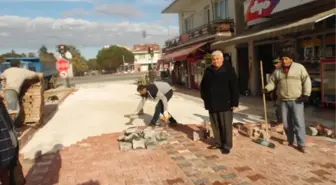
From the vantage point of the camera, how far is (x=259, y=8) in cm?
1213

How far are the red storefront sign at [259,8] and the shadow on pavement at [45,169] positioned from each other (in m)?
8.78

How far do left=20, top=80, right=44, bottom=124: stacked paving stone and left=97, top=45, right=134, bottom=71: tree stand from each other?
7706 centimetres

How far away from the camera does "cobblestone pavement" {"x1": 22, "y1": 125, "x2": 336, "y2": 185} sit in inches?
171

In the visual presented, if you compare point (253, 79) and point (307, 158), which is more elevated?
point (253, 79)

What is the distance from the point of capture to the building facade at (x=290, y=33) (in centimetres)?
893

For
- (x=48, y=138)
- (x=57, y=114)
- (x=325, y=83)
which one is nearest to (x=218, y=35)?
(x=325, y=83)

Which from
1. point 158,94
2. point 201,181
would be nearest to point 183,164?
point 201,181

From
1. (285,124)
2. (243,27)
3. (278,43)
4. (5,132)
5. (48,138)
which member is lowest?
(48,138)

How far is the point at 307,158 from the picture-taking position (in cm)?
495

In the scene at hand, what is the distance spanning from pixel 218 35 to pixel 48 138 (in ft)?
34.4

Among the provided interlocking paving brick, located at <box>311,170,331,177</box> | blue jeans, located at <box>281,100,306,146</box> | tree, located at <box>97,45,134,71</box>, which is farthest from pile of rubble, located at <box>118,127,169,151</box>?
tree, located at <box>97,45,134,71</box>

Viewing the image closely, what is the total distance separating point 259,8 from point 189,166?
9054mm

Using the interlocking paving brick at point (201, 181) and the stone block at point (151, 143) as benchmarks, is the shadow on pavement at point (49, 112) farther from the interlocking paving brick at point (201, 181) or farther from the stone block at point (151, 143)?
the interlocking paving brick at point (201, 181)

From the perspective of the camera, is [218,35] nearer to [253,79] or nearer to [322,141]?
[253,79]
